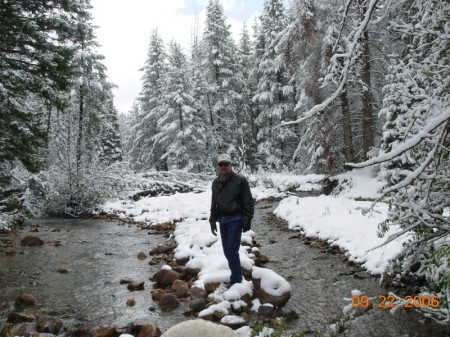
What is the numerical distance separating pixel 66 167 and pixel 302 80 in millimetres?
12460

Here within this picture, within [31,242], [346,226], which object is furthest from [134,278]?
[346,226]

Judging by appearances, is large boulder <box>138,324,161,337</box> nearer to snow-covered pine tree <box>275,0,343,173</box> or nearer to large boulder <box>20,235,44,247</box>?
large boulder <box>20,235,44,247</box>

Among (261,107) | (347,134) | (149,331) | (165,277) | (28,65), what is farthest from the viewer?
(261,107)

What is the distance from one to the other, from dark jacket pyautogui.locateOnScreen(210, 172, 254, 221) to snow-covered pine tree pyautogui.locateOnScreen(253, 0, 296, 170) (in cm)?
2297

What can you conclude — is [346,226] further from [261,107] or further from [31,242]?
[261,107]

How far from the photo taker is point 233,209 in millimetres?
5453

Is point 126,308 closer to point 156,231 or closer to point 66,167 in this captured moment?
point 156,231

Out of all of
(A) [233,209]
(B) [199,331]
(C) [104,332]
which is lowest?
(C) [104,332]

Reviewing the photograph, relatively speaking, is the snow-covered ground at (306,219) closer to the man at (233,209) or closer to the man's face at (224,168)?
the man at (233,209)

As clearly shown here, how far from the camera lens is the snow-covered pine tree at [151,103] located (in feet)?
111

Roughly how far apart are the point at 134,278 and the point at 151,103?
Answer: 2961cm

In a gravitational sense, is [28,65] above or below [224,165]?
above

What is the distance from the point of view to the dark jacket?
5.45 m

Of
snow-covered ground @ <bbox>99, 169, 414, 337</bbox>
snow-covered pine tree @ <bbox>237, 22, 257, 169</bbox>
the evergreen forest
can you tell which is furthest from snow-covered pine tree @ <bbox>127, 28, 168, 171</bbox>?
snow-covered ground @ <bbox>99, 169, 414, 337</bbox>
